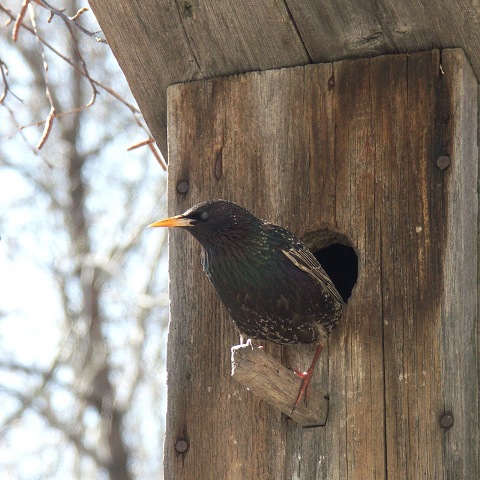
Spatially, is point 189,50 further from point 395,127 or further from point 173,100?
point 395,127

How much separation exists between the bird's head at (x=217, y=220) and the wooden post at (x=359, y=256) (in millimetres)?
191

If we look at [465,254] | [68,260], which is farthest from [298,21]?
[68,260]

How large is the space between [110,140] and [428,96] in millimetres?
6708

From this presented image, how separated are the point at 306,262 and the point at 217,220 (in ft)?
1.08

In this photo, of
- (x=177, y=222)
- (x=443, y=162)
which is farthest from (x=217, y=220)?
(x=443, y=162)

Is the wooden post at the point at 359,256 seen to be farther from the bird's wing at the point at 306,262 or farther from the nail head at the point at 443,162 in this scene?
the bird's wing at the point at 306,262

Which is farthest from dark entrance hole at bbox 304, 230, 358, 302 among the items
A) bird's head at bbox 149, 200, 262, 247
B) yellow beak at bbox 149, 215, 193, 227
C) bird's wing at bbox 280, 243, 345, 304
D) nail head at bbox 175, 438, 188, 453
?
nail head at bbox 175, 438, 188, 453

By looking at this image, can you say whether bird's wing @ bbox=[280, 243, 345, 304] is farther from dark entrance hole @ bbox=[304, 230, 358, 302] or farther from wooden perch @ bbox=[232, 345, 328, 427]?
dark entrance hole @ bbox=[304, 230, 358, 302]

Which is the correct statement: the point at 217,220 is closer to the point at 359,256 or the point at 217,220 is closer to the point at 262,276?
the point at 262,276

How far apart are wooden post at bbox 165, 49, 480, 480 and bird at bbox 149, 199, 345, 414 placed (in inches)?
4.0

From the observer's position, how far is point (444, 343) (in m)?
3.53

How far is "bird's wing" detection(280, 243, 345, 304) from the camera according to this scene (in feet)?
12.4

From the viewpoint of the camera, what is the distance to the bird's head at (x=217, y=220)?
3725 millimetres

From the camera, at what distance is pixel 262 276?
3760mm
